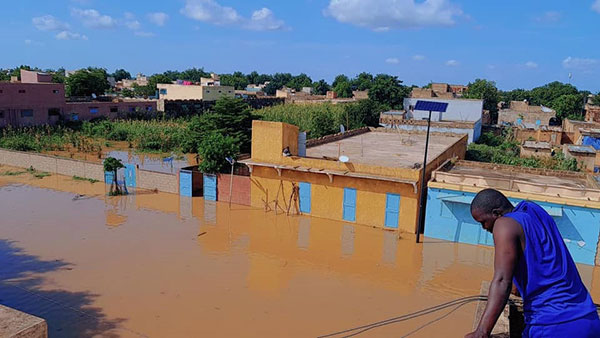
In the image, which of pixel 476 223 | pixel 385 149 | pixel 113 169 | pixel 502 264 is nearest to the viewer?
pixel 502 264

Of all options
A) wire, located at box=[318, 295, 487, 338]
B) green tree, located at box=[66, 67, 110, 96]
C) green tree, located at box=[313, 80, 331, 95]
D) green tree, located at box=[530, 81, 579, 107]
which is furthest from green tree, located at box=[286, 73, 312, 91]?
wire, located at box=[318, 295, 487, 338]

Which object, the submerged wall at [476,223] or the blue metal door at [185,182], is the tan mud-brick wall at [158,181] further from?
the submerged wall at [476,223]

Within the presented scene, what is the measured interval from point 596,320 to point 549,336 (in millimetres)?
267

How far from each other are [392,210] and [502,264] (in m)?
12.5

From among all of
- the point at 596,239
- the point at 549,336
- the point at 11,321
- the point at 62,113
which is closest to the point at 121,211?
the point at 11,321

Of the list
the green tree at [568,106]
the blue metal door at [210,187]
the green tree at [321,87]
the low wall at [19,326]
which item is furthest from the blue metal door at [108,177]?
the green tree at [321,87]

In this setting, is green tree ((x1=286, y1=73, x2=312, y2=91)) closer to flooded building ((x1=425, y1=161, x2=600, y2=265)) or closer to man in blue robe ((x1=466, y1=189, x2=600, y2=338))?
flooded building ((x1=425, y1=161, x2=600, y2=265))

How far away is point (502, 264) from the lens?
8.20ft

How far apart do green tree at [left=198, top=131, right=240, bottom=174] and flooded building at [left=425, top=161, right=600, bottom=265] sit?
7.62 meters

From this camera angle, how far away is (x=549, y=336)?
2545 mm

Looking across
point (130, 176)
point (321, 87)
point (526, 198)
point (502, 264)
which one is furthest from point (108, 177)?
point (321, 87)

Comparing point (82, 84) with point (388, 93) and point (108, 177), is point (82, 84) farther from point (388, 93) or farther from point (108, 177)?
point (108, 177)

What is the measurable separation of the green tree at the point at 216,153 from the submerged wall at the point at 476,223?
7637mm

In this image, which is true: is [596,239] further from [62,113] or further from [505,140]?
[62,113]
